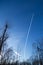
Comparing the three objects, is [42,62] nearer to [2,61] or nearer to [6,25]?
[2,61]

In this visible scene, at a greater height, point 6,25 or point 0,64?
point 6,25

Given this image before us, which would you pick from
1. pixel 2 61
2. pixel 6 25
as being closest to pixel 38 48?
pixel 2 61

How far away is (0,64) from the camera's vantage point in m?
31.6

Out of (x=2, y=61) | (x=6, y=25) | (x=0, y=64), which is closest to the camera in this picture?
(x=6, y=25)

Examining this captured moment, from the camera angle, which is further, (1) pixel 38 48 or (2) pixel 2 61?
(1) pixel 38 48

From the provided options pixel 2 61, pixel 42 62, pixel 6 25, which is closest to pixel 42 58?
pixel 42 62

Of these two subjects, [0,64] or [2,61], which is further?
[0,64]

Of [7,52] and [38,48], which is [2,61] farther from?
[38,48]

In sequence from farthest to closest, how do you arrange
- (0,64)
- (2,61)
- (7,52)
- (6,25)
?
(0,64) < (2,61) < (7,52) < (6,25)

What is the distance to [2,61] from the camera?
2936 cm

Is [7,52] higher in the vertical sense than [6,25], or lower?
lower

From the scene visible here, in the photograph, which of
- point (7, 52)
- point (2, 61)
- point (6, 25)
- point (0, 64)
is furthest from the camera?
point (0, 64)

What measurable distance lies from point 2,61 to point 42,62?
12285 millimetres

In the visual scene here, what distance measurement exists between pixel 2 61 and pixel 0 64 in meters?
2.86
